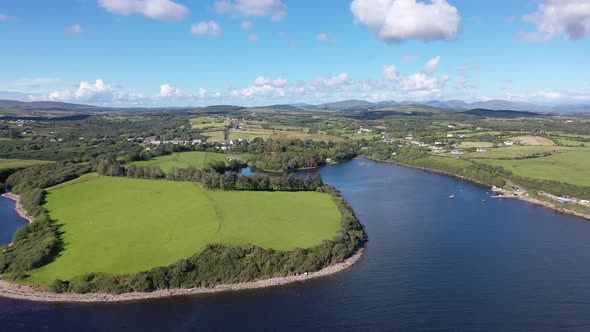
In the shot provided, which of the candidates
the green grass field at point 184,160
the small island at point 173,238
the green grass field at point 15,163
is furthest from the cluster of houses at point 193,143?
the small island at point 173,238

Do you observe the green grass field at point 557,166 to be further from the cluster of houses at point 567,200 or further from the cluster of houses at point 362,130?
the cluster of houses at point 362,130

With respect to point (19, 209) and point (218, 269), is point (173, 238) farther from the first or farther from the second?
point (19, 209)

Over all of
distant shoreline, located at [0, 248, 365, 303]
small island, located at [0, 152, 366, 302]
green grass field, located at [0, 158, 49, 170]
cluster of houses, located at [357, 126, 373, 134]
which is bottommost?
distant shoreline, located at [0, 248, 365, 303]

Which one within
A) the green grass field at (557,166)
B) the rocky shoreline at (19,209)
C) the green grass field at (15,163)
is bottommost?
the rocky shoreline at (19,209)

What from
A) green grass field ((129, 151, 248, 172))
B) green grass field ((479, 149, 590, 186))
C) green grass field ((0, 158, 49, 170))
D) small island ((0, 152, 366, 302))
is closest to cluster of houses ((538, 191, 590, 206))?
green grass field ((479, 149, 590, 186))

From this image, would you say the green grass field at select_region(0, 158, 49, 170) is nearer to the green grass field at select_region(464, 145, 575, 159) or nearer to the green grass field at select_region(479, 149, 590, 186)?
the green grass field at select_region(479, 149, 590, 186)
